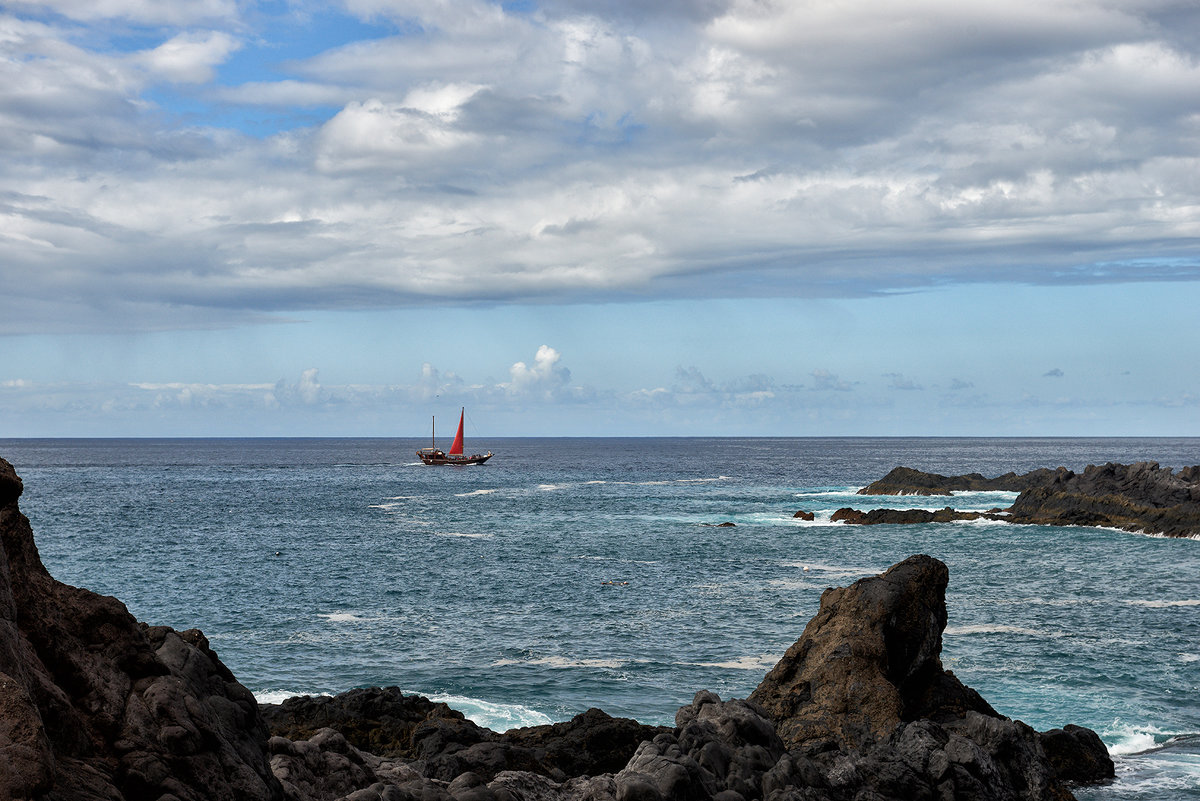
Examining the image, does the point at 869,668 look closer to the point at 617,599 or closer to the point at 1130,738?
the point at 1130,738

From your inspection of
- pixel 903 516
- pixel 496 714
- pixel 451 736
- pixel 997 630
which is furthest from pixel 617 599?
pixel 903 516

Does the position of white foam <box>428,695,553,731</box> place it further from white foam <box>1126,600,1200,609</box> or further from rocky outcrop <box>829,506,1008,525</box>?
rocky outcrop <box>829,506,1008,525</box>

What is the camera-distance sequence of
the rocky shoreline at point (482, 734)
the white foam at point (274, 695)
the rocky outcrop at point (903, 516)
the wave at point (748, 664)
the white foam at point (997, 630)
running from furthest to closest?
the rocky outcrop at point (903, 516), the white foam at point (997, 630), the wave at point (748, 664), the white foam at point (274, 695), the rocky shoreline at point (482, 734)

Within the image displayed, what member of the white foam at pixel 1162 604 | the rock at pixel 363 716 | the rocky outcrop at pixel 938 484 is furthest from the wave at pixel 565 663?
the rocky outcrop at pixel 938 484

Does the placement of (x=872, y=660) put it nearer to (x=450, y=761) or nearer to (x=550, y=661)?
(x=450, y=761)

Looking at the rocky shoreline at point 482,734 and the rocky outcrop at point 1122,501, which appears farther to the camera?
the rocky outcrop at point 1122,501

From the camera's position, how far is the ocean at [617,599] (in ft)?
92.5

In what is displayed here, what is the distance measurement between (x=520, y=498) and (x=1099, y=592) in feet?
224

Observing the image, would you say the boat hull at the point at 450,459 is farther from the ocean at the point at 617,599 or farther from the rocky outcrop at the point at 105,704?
the rocky outcrop at the point at 105,704

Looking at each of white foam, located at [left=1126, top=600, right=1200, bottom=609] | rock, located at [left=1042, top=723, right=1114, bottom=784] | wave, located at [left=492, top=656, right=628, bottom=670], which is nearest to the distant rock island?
white foam, located at [left=1126, top=600, right=1200, bottom=609]

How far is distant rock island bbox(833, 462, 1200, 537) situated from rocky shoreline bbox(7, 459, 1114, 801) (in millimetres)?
55024

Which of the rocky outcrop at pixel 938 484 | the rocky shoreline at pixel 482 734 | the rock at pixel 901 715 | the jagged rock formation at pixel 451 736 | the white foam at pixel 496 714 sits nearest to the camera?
the rocky shoreline at pixel 482 734

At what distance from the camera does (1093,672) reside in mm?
30344

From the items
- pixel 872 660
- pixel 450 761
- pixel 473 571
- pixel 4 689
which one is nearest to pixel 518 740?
pixel 450 761
